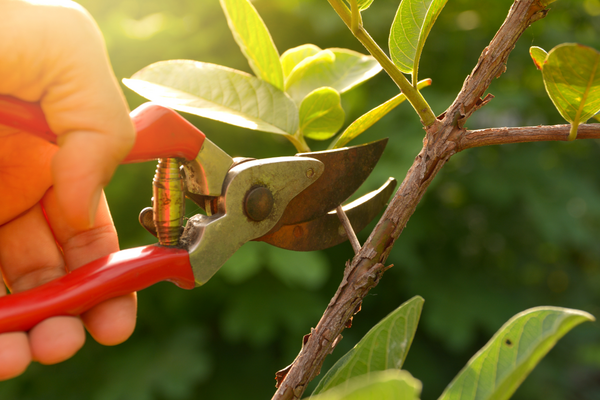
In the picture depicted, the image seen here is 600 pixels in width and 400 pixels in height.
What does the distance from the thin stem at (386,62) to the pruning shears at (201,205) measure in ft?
0.45

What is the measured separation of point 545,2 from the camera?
540 mm

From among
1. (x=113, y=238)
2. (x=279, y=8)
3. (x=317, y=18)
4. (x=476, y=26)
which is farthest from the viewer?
(x=476, y=26)

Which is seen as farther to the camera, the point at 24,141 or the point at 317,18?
the point at 317,18

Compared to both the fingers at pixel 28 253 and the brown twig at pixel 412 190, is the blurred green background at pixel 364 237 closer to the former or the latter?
Result: the fingers at pixel 28 253

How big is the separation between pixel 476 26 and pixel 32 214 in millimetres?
2693

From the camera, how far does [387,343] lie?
19.8 inches

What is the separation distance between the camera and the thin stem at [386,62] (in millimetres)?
548

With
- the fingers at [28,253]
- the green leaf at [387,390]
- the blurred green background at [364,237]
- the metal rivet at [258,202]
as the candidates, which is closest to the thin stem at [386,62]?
the metal rivet at [258,202]

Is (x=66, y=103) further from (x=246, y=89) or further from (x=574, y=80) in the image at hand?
(x=574, y=80)

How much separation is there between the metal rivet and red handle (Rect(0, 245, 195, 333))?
113 millimetres

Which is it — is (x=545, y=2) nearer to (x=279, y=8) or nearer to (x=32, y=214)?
(x=32, y=214)

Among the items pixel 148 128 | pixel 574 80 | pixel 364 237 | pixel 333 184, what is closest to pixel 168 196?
pixel 148 128

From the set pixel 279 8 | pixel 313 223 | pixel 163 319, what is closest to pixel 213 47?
pixel 279 8

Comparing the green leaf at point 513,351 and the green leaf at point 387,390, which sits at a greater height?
the green leaf at point 387,390
